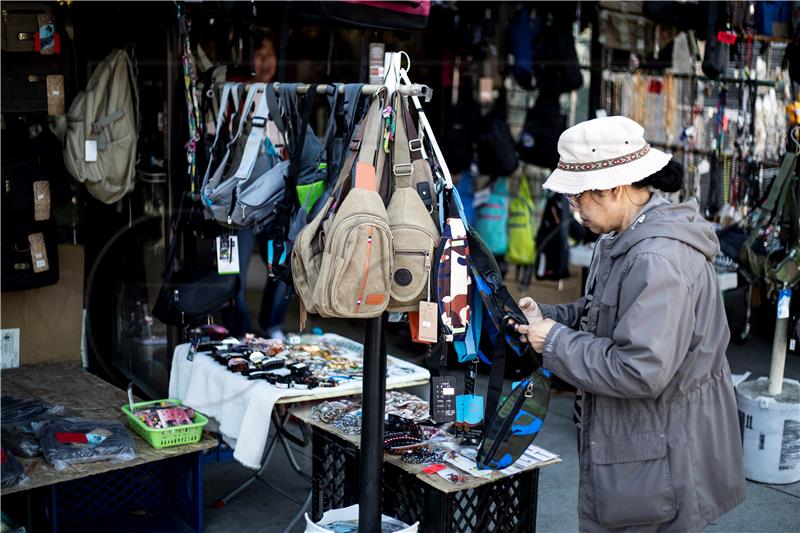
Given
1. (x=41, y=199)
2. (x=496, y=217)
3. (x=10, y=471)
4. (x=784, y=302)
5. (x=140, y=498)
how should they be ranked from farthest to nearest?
(x=496, y=217) → (x=41, y=199) → (x=784, y=302) → (x=140, y=498) → (x=10, y=471)

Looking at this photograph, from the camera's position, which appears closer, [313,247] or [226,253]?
[313,247]

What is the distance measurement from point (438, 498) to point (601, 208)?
3.96 feet

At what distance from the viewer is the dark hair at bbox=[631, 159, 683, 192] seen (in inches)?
110

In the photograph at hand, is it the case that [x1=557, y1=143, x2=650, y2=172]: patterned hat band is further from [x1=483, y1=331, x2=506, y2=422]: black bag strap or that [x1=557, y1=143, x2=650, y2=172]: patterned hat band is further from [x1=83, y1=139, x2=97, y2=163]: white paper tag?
[x1=83, y1=139, x2=97, y2=163]: white paper tag

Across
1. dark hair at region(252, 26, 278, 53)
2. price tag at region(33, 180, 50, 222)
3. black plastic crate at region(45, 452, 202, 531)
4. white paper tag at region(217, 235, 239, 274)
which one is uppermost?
dark hair at region(252, 26, 278, 53)

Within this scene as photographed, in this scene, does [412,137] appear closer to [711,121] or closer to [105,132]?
[105,132]

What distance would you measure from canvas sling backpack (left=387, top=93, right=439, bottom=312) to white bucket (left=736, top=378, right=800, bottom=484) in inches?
105

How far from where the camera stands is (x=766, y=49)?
23.5 ft

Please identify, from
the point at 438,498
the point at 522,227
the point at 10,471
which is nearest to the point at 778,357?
the point at 522,227

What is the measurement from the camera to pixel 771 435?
5.00 metres

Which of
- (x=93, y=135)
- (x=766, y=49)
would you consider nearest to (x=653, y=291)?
(x=93, y=135)

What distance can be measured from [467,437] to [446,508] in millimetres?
379

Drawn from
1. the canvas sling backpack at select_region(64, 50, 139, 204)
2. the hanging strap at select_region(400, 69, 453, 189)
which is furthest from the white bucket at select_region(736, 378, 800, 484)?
the canvas sling backpack at select_region(64, 50, 139, 204)

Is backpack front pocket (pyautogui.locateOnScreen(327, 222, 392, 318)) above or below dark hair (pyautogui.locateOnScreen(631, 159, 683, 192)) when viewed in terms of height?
below
